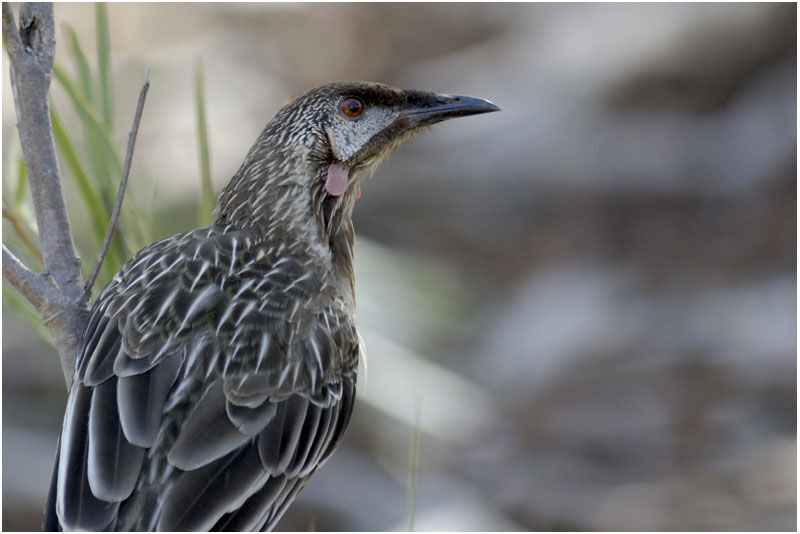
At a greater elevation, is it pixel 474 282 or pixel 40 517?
pixel 474 282

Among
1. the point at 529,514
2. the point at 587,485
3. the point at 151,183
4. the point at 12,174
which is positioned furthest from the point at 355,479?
the point at 12,174

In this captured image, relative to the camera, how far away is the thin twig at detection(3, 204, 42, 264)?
260 cm

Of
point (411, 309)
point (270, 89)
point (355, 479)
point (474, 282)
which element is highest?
point (270, 89)

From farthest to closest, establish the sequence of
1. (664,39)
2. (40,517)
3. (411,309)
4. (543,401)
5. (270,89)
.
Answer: (270,89), (664,39), (543,401), (40,517), (411,309)

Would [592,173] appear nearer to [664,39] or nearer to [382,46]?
[664,39]

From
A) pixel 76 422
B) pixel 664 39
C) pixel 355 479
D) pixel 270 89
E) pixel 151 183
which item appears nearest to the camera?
pixel 76 422

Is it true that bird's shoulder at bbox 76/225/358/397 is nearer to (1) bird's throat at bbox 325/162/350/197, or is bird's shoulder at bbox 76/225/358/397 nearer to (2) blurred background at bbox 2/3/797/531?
(1) bird's throat at bbox 325/162/350/197

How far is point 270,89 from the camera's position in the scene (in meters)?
8.67

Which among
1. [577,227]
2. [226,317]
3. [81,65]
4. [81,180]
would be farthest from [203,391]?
[577,227]

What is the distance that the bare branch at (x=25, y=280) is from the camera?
2.38m

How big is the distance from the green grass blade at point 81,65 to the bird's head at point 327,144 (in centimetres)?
66

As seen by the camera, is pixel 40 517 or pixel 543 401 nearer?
pixel 40 517

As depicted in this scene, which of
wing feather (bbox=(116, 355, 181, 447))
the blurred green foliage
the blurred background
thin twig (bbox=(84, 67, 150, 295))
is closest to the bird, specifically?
wing feather (bbox=(116, 355, 181, 447))

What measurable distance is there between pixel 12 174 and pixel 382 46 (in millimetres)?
6287
